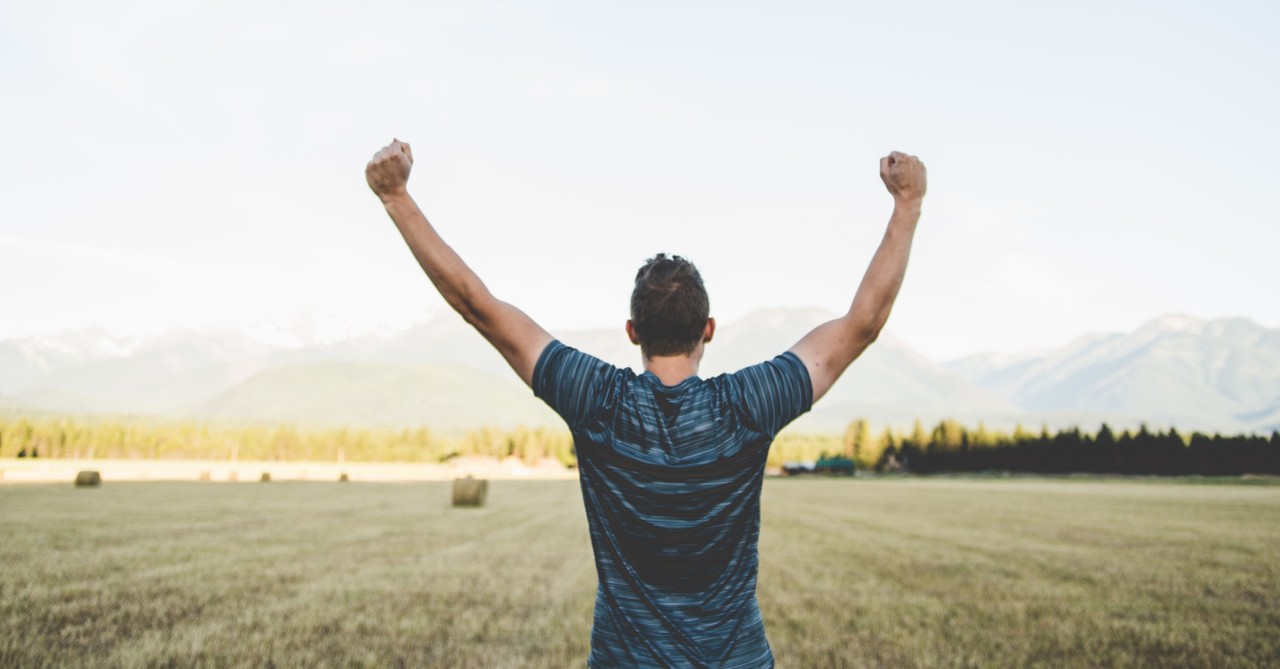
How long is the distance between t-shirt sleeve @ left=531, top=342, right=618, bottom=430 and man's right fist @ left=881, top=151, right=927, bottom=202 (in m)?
1.29

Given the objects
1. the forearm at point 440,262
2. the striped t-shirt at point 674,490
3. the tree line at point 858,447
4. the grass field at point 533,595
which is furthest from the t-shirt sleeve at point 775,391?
the tree line at point 858,447

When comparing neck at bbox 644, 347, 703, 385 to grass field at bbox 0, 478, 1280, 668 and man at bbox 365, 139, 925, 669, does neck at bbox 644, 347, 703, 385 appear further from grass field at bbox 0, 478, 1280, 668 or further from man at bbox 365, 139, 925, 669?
grass field at bbox 0, 478, 1280, 668

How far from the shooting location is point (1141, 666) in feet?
27.0

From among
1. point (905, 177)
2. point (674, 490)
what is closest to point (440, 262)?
point (674, 490)

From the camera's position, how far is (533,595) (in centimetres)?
1216

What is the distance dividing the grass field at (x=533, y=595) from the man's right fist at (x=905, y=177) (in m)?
6.25

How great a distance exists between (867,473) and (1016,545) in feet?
408

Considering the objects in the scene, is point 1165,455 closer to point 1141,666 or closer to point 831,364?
point 1141,666

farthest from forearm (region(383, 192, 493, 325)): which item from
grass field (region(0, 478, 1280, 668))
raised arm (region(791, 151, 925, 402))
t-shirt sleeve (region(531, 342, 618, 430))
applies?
grass field (region(0, 478, 1280, 668))

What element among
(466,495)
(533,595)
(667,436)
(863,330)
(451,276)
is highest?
(451,276)

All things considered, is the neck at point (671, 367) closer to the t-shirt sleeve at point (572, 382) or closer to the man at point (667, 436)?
the man at point (667, 436)

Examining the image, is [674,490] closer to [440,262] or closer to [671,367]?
[671,367]

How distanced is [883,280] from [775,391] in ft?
1.83

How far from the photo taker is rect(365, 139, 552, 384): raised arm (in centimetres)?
284
